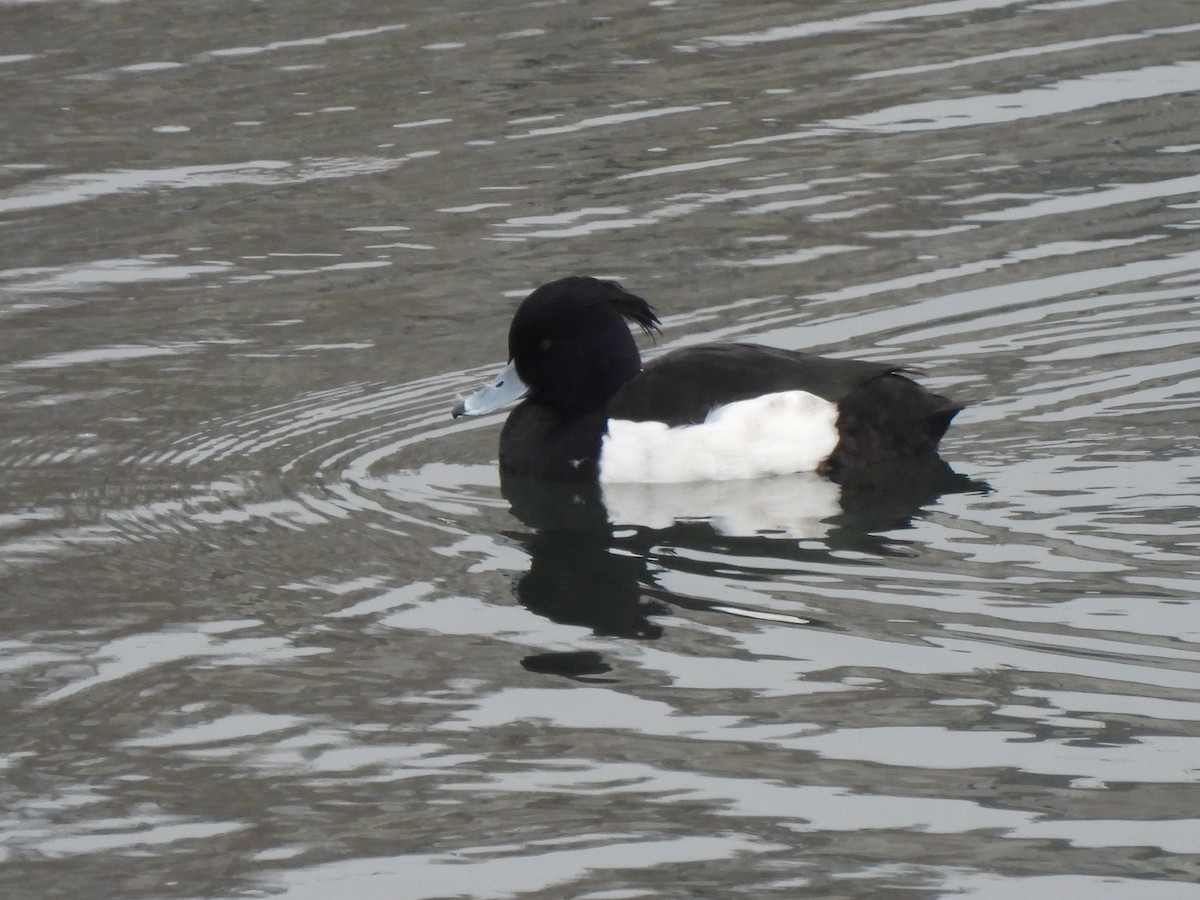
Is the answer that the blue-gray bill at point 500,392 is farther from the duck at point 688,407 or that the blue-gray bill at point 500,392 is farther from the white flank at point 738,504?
the white flank at point 738,504

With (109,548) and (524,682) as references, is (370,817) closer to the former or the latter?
(524,682)

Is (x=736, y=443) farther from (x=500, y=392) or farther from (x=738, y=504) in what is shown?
(x=500, y=392)

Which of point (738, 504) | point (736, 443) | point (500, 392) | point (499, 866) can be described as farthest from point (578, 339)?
point (499, 866)

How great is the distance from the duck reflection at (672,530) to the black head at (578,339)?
0.41m

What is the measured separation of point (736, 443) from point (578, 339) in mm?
744

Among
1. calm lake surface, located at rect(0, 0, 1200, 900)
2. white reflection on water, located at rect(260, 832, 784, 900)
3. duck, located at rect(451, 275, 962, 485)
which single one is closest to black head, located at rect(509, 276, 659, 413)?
duck, located at rect(451, 275, 962, 485)

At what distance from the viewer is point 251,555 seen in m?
7.13

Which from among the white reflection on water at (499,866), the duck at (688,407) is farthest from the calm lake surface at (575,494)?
the duck at (688,407)

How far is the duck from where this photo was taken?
7.73m

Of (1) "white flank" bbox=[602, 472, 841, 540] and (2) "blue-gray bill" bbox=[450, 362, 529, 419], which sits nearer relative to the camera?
(1) "white flank" bbox=[602, 472, 841, 540]

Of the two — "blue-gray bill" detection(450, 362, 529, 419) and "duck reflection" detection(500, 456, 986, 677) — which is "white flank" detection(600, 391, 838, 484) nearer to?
"duck reflection" detection(500, 456, 986, 677)

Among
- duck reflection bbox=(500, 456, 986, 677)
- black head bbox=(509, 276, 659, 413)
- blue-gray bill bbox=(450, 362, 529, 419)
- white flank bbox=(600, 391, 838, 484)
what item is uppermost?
black head bbox=(509, 276, 659, 413)

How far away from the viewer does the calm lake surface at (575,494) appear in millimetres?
5035

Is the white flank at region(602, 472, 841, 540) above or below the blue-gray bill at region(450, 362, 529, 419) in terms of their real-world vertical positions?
below
